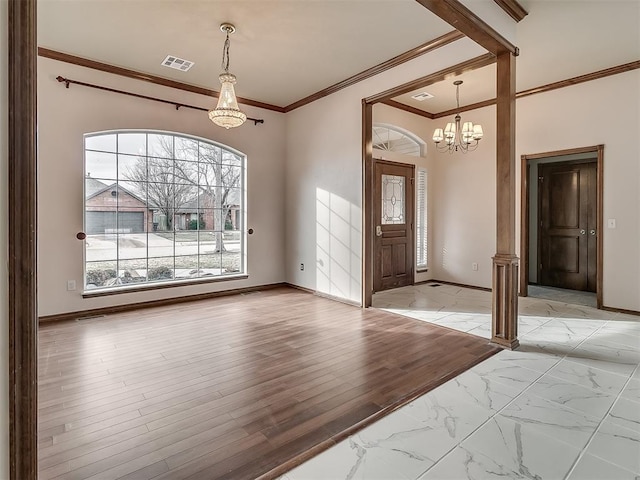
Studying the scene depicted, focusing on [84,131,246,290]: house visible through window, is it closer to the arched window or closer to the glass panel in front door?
the arched window

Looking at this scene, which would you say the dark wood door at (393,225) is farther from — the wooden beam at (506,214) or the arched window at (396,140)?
the wooden beam at (506,214)

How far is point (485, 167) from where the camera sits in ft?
19.5

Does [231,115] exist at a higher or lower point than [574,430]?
higher

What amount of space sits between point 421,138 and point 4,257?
254 inches

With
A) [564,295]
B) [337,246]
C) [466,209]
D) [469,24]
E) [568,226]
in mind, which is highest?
[469,24]

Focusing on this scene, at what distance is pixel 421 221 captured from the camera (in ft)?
21.9

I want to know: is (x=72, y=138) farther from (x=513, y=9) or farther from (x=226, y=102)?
(x=513, y=9)

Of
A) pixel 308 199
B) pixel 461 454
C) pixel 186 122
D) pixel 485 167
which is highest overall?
pixel 186 122

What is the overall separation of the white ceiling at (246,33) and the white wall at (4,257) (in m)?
2.70

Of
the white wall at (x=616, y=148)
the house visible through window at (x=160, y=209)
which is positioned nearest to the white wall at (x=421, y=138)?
the white wall at (x=616, y=148)

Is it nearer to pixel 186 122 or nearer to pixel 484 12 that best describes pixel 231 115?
pixel 186 122

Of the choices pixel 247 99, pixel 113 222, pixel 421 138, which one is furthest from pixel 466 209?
pixel 113 222

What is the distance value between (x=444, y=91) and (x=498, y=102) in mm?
2185

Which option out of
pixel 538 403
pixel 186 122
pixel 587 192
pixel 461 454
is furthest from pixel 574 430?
pixel 186 122
